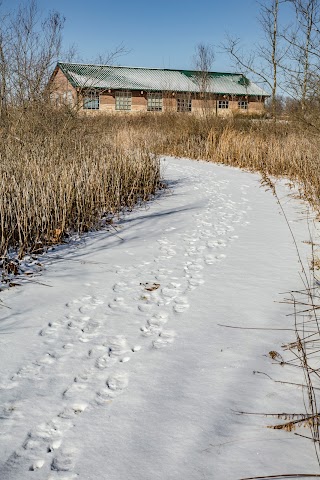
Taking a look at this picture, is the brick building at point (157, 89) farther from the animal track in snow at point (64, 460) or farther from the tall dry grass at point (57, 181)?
the animal track in snow at point (64, 460)

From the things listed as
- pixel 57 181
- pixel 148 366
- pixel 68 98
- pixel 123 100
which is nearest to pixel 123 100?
pixel 123 100

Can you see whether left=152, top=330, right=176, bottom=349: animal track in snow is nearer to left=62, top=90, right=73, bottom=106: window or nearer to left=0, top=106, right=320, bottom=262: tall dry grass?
left=0, top=106, right=320, bottom=262: tall dry grass

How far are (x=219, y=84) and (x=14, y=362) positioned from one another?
34.2 meters

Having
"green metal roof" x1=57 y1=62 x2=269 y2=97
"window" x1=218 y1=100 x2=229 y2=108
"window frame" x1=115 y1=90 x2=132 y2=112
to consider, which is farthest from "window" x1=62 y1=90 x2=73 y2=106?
"window" x1=218 y1=100 x2=229 y2=108

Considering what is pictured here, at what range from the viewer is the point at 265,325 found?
242 centimetres

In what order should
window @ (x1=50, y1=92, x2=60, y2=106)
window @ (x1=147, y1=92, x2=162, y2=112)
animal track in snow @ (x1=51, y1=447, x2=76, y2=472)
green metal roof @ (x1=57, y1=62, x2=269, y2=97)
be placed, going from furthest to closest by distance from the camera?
1. window @ (x1=147, y1=92, x2=162, y2=112)
2. green metal roof @ (x1=57, y1=62, x2=269, y2=97)
3. window @ (x1=50, y1=92, x2=60, y2=106)
4. animal track in snow @ (x1=51, y1=447, x2=76, y2=472)

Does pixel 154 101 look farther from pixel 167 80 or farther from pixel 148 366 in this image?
pixel 148 366

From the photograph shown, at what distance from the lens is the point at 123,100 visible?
98.7 feet

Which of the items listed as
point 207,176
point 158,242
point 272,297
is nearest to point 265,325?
point 272,297

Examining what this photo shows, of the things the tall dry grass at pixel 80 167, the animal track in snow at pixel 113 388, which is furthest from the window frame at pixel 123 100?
the animal track in snow at pixel 113 388

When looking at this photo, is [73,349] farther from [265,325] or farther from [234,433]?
[265,325]

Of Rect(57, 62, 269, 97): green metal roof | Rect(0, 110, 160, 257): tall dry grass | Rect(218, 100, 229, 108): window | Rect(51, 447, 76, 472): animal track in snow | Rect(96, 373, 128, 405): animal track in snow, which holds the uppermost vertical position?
Rect(57, 62, 269, 97): green metal roof

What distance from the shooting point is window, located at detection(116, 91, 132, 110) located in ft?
97.2

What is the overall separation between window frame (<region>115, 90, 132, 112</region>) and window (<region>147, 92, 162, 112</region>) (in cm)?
147
